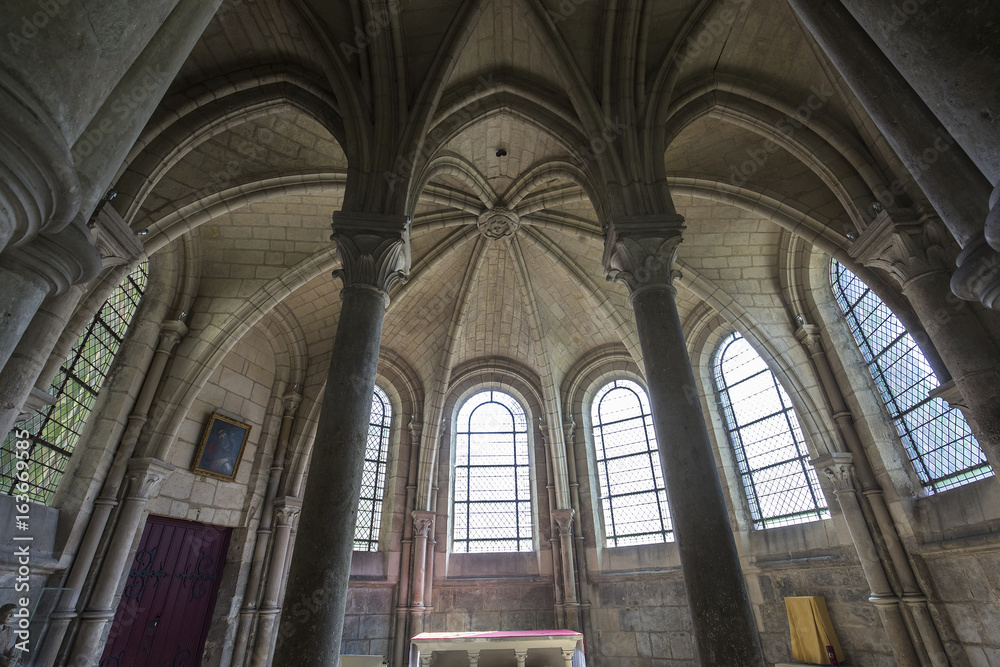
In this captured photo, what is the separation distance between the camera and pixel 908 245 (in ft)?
19.1

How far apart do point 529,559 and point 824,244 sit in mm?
8608

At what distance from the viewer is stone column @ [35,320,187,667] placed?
6672mm

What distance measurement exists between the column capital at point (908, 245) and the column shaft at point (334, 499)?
5.90 meters

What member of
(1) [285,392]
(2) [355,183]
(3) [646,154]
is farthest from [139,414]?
(3) [646,154]

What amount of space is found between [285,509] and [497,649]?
4.83m

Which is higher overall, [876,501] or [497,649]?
[876,501]

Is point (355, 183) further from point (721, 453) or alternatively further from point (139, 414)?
point (721, 453)

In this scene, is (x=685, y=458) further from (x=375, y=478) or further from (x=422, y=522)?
(x=375, y=478)

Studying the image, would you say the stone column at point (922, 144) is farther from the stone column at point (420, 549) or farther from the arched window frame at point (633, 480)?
the stone column at point (420, 549)

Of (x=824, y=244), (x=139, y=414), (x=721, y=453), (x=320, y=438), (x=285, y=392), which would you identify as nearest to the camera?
(x=320, y=438)

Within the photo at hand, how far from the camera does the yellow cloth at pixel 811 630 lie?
7762 millimetres

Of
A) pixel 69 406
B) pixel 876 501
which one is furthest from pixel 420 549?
pixel 876 501

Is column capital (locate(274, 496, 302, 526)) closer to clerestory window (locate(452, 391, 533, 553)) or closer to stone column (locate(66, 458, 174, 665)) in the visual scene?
stone column (locate(66, 458, 174, 665))

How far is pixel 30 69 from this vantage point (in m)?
1.85
